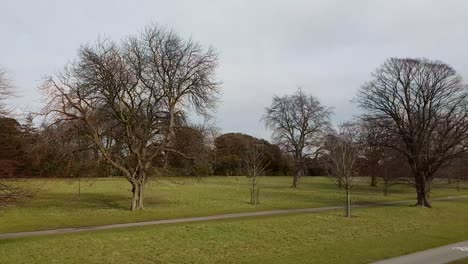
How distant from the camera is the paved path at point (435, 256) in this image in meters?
13.5

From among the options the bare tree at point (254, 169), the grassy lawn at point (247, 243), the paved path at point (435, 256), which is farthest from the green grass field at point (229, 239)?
the bare tree at point (254, 169)

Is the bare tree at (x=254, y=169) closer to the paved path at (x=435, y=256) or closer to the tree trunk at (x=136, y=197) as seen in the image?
the tree trunk at (x=136, y=197)

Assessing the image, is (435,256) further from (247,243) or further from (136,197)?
(136,197)

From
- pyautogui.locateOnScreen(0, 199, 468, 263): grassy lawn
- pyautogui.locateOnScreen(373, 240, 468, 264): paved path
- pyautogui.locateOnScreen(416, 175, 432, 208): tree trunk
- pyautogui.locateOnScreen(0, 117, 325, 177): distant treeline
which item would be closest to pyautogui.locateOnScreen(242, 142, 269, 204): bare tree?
pyautogui.locateOnScreen(0, 117, 325, 177): distant treeline

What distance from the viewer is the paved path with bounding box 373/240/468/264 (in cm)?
1352

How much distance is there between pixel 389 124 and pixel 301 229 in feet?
70.4

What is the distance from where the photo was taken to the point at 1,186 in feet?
48.4

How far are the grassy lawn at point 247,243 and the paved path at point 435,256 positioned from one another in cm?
48

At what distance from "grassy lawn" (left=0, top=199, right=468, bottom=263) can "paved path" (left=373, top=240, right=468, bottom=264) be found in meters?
0.48

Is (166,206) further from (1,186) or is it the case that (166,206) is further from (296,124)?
(296,124)

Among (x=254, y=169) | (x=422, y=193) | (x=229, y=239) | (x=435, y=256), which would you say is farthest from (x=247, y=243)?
(x=422, y=193)

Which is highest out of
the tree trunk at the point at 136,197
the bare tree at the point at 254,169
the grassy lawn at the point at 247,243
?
the bare tree at the point at 254,169

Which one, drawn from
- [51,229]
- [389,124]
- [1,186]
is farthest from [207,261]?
[389,124]

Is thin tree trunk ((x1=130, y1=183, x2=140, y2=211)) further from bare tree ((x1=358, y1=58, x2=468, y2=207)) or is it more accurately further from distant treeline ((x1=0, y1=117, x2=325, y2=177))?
bare tree ((x1=358, y1=58, x2=468, y2=207))
